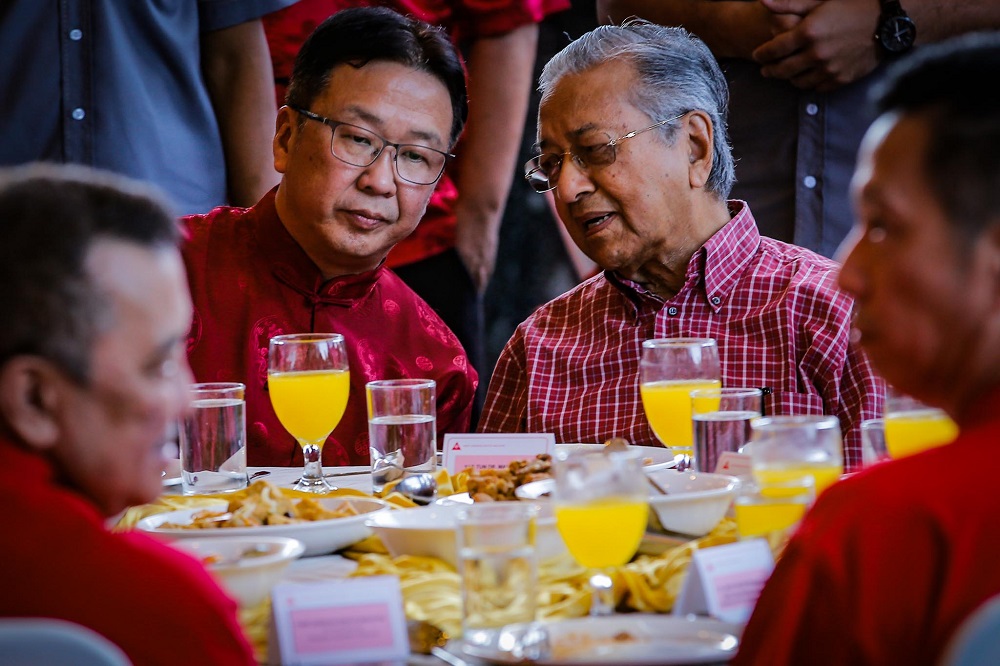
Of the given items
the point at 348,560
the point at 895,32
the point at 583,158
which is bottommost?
the point at 348,560

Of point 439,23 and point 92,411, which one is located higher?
point 439,23

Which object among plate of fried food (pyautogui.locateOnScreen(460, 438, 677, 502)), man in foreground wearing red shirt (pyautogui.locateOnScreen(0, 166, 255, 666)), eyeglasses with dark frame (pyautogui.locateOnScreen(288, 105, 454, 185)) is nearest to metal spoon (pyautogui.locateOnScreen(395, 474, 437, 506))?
plate of fried food (pyautogui.locateOnScreen(460, 438, 677, 502))

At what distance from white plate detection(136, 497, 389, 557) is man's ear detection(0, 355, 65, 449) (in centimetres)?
50

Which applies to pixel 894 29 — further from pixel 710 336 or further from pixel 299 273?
pixel 299 273

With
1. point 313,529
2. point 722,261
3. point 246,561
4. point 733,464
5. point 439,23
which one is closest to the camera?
point 246,561

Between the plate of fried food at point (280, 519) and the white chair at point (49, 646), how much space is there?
0.62 metres

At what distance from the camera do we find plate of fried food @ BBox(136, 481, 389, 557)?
1.49 metres

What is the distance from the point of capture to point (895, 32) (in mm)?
3045

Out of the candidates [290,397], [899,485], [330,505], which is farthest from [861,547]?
[290,397]

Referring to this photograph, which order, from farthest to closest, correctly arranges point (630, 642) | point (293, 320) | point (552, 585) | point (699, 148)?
1. point (293, 320)
2. point (699, 148)
3. point (552, 585)
4. point (630, 642)

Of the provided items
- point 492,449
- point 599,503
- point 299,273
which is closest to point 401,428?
point 492,449

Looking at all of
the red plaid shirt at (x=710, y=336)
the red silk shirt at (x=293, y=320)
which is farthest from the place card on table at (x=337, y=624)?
the red silk shirt at (x=293, y=320)

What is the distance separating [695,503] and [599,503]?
9.5 inches

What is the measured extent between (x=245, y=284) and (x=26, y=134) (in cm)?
80
